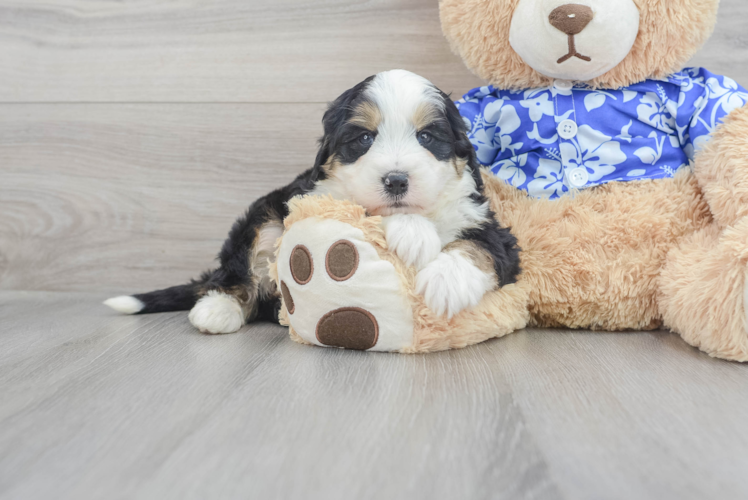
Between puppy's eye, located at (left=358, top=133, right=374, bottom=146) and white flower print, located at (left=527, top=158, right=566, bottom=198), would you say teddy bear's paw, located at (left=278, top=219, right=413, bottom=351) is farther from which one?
white flower print, located at (left=527, top=158, right=566, bottom=198)

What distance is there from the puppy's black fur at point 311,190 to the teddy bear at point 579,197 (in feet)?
0.40

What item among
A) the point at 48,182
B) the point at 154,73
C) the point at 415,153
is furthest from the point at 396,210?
the point at 48,182

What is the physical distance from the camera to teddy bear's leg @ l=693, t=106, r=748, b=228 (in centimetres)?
142

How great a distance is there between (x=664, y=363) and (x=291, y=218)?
0.91 metres

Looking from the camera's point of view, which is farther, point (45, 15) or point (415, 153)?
point (45, 15)

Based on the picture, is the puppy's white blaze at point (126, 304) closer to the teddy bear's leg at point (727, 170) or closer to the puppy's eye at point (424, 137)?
the puppy's eye at point (424, 137)

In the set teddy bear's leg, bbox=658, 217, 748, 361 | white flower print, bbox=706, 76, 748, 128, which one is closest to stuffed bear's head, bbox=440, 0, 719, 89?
white flower print, bbox=706, 76, 748, 128

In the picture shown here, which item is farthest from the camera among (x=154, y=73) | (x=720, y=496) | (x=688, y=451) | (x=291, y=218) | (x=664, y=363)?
(x=154, y=73)

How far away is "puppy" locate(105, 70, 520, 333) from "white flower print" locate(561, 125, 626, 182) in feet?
1.06

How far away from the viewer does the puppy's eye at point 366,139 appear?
4.60ft

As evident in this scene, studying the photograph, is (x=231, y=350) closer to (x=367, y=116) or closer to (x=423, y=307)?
(x=423, y=307)

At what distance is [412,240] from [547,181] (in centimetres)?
56

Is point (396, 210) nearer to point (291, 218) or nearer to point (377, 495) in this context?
point (291, 218)

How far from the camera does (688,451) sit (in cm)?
88
